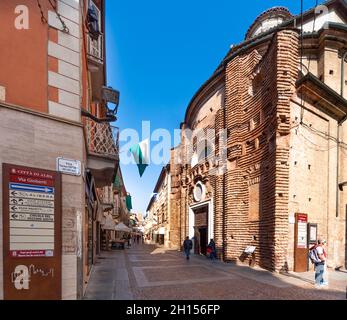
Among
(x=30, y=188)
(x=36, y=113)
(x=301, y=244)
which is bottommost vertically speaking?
(x=301, y=244)

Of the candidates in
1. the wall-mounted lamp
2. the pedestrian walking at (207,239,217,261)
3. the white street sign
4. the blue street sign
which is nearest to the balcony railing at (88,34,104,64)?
the white street sign

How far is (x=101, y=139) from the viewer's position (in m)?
8.45

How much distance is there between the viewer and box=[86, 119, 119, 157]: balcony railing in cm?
818

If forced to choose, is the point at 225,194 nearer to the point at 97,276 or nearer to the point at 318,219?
the point at 318,219

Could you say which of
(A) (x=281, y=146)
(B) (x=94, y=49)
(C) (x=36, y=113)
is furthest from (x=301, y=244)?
(B) (x=94, y=49)

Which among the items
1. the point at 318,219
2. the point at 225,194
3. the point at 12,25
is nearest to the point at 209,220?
the point at 225,194

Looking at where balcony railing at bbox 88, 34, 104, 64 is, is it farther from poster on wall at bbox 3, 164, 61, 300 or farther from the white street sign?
poster on wall at bbox 3, 164, 61, 300

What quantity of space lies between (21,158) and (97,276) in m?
6.64

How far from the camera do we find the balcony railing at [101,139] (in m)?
8.18

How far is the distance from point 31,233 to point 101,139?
353 centimetres

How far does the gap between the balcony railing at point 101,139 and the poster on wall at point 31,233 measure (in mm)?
2243

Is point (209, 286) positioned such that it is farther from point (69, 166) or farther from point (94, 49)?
point (94, 49)

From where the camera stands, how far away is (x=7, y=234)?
17.4ft

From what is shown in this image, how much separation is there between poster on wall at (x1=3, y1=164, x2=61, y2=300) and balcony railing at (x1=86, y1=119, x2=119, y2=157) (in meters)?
2.24
